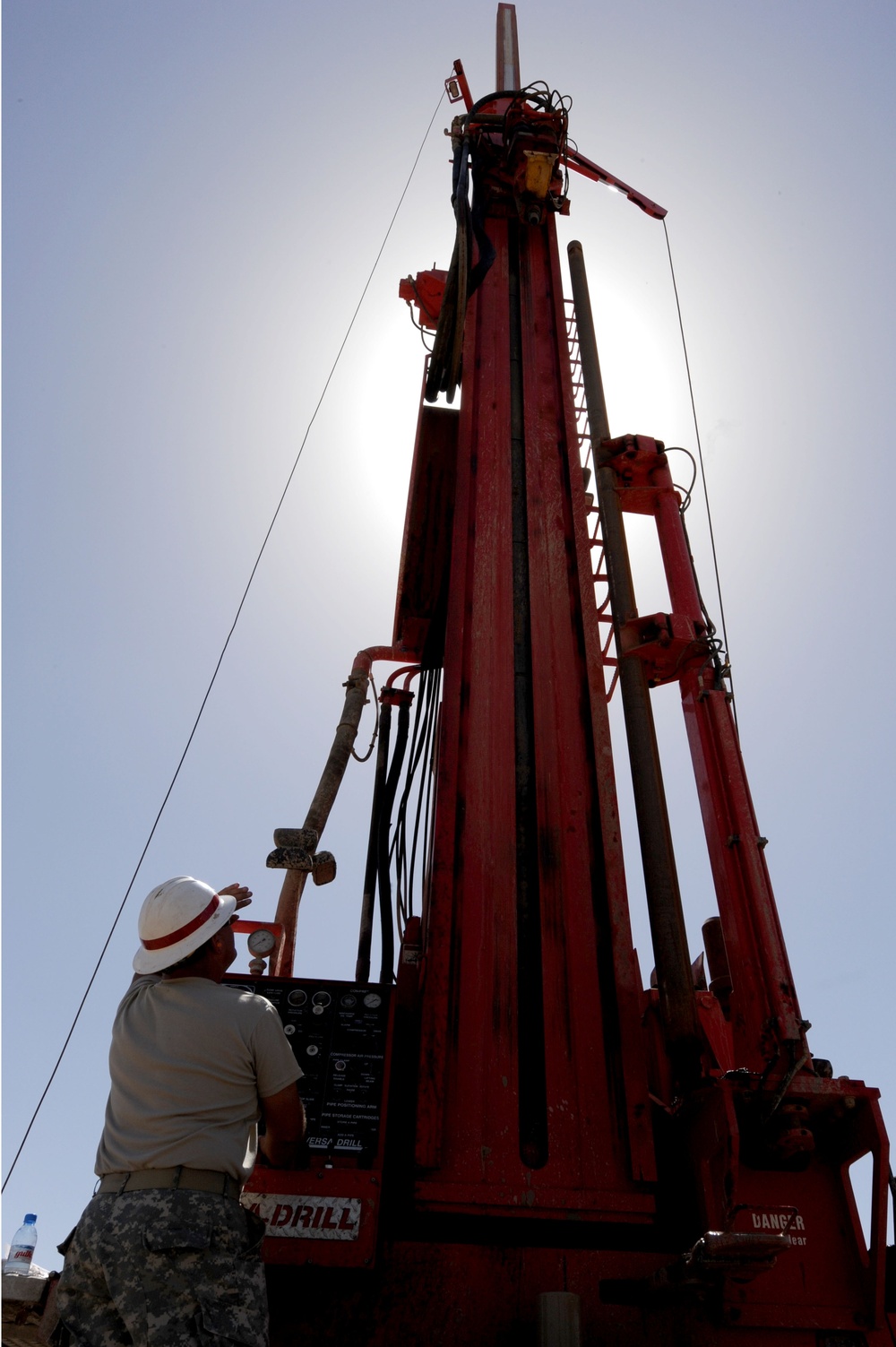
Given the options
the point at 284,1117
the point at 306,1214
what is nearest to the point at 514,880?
the point at 306,1214

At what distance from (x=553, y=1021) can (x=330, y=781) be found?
5.30ft

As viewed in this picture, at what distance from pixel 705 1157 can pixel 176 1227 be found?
1639 millimetres

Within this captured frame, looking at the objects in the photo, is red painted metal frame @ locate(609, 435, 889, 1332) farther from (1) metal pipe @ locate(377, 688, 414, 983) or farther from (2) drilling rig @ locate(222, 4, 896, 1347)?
(1) metal pipe @ locate(377, 688, 414, 983)

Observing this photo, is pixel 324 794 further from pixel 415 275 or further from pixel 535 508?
pixel 415 275

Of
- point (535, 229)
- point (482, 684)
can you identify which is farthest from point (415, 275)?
point (482, 684)

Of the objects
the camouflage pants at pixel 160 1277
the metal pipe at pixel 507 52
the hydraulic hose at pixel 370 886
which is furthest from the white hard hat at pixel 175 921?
the metal pipe at pixel 507 52

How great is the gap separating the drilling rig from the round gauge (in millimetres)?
11

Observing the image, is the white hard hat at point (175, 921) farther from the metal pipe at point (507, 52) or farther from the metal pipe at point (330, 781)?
the metal pipe at point (507, 52)

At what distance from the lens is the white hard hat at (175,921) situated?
230 cm

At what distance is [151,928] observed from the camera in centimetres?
233

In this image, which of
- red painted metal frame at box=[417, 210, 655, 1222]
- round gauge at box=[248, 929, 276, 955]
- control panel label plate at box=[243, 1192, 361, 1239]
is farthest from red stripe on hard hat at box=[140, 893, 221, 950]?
red painted metal frame at box=[417, 210, 655, 1222]

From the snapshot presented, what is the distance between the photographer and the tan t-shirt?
6.61ft

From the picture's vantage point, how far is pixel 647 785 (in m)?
3.83

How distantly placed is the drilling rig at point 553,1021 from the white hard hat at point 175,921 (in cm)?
72
